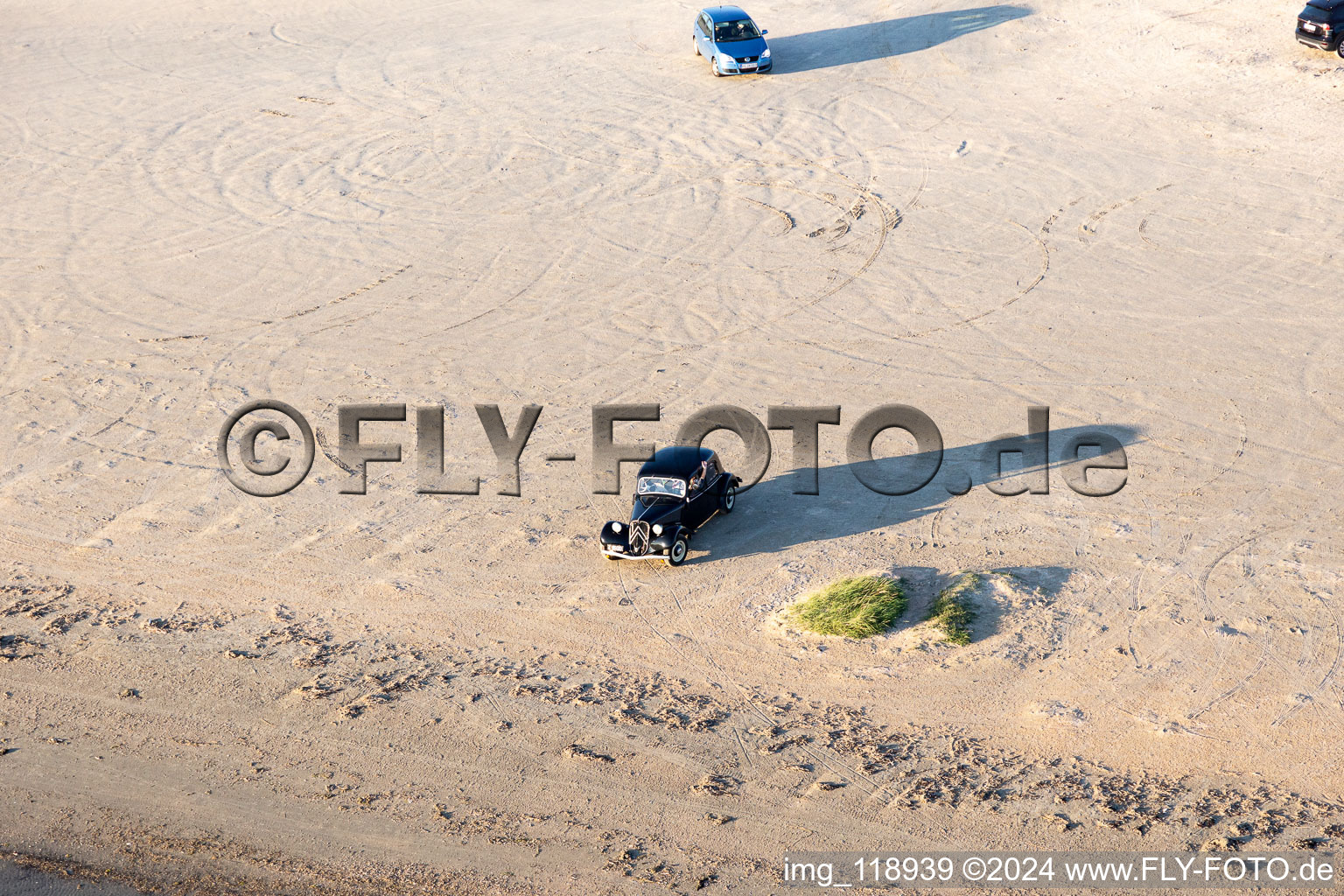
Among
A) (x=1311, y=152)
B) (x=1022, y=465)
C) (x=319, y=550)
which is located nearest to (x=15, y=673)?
(x=319, y=550)

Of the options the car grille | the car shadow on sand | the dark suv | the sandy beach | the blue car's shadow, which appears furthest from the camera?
the blue car's shadow

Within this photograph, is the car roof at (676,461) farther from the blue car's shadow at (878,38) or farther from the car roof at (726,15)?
the car roof at (726,15)

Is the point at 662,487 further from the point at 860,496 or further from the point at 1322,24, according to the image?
the point at 1322,24

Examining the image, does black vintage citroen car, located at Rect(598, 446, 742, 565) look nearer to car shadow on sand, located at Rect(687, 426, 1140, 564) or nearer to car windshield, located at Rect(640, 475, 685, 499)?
car windshield, located at Rect(640, 475, 685, 499)

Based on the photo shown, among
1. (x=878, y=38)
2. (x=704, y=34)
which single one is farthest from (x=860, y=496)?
(x=878, y=38)

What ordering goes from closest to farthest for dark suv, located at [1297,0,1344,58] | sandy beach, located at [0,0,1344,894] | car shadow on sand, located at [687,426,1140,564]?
sandy beach, located at [0,0,1344,894]
car shadow on sand, located at [687,426,1140,564]
dark suv, located at [1297,0,1344,58]

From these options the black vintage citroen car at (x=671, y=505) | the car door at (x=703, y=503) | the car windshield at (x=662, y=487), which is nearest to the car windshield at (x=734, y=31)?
the black vintage citroen car at (x=671, y=505)

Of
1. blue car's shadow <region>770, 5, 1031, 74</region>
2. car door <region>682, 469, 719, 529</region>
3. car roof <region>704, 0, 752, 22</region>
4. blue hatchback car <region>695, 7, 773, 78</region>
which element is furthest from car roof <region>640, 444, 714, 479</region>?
car roof <region>704, 0, 752, 22</region>

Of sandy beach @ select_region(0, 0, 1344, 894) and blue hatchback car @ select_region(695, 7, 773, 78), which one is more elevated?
blue hatchback car @ select_region(695, 7, 773, 78)
